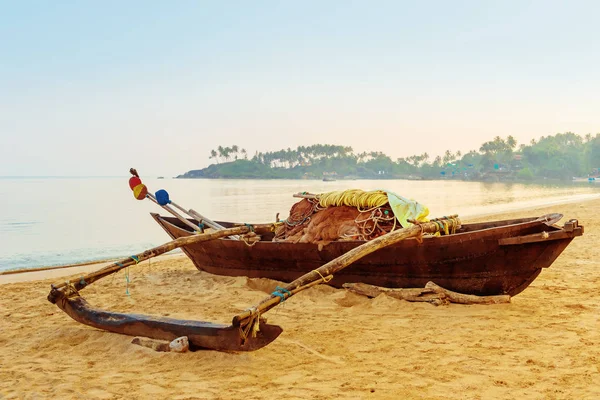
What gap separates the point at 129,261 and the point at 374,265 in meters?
2.85

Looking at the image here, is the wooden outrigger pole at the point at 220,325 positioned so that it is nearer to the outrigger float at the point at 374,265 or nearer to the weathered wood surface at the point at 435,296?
the outrigger float at the point at 374,265

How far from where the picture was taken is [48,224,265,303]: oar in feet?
16.7

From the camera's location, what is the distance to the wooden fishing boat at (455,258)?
4.65 meters

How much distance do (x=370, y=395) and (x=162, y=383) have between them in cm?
145

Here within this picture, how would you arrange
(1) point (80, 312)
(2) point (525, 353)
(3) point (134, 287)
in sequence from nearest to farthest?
1. (2) point (525, 353)
2. (1) point (80, 312)
3. (3) point (134, 287)

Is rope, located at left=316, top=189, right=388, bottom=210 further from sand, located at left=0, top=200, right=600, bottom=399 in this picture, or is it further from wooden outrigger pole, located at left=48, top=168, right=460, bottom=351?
sand, located at left=0, top=200, right=600, bottom=399

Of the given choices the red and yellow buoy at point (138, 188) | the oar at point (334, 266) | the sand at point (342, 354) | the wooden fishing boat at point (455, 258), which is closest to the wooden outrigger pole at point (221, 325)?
the oar at point (334, 266)

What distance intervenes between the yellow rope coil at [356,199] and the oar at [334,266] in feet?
3.08

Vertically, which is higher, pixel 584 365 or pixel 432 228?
pixel 432 228

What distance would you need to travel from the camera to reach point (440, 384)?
3.27m

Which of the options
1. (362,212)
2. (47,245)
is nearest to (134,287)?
(362,212)

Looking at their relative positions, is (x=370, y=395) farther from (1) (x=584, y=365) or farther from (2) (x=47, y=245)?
(2) (x=47, y=245)

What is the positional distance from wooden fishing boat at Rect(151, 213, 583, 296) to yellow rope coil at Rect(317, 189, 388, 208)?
102 cm

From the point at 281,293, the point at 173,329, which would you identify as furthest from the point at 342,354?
the point at 173,329
